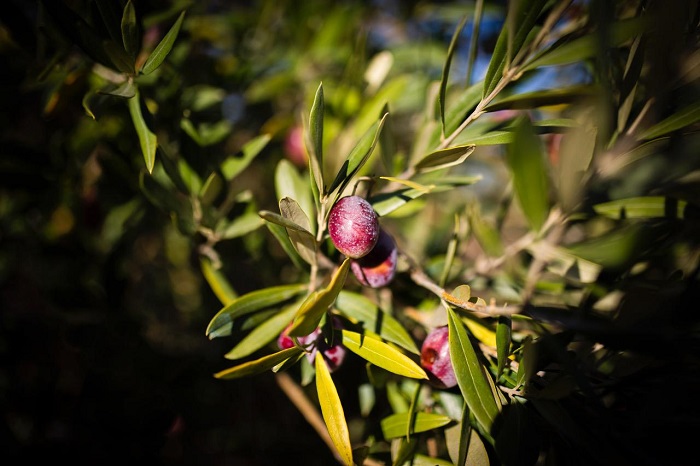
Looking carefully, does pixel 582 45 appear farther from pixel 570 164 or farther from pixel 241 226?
pixel 241 226

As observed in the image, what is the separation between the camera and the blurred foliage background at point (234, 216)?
483 mm

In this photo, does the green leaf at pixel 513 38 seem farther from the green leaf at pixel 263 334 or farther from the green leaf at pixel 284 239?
the green leaf at pixel 263 334

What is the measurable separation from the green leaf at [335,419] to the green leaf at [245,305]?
0.15m

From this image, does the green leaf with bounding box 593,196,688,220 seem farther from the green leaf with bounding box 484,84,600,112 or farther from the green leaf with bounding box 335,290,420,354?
the green leaf with bounding box 335,290,420,354

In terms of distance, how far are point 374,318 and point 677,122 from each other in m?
0.47

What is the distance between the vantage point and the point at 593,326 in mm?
417

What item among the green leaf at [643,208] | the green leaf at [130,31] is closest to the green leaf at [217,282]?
the green leaf at [130,31]

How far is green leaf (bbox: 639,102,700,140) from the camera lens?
1.56 feet

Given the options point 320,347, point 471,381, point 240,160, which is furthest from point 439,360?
point 240,160

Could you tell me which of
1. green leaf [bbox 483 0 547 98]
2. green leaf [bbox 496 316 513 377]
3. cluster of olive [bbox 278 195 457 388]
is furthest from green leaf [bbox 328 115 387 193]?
green leaf [bbox 496 316 513 377]

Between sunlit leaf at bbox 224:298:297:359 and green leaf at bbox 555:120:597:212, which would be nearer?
green leaf at bbox 555:120:597:212

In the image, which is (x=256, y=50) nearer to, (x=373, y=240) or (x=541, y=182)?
(x=373, y=240)

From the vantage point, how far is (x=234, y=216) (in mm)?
774

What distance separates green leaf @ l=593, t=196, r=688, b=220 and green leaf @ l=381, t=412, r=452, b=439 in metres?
0.44
